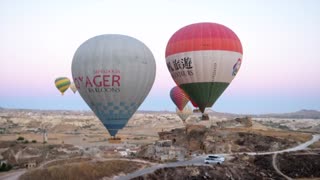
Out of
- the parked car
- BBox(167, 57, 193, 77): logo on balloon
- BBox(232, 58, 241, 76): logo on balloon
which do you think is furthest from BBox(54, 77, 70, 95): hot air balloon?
the parked car

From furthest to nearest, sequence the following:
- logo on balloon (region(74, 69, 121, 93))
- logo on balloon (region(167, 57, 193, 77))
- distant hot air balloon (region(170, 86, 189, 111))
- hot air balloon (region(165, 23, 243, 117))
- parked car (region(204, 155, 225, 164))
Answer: distant hot air balloon (region(170, 86, 189, 111))
logo on balloon (region(167, 57, 193, 77))
hot air balloon (region(165, 23, 243, 117))
parked car (region(204, 155, 225, 164))
logo on balloon (region(74, 69, 121, 93))

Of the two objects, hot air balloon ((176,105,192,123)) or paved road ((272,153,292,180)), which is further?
hot air balloon ((176,105,192,123))

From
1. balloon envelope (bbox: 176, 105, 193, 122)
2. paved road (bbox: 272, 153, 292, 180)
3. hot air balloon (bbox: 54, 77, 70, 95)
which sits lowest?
paved road (bbox: 272, 153, 292, 180)

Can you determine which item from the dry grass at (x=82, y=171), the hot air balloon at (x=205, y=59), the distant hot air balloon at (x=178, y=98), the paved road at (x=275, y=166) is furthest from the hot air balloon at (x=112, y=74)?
the distant hot air balloon at (x=178, y=98)

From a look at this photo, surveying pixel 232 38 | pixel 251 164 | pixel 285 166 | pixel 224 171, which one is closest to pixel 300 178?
pixel 285 166

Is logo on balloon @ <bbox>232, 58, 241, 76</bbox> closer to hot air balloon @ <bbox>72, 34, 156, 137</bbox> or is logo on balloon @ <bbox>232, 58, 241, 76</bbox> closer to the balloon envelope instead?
hot air balloon @ <bbox>72, 34, 156, 137</bbox>

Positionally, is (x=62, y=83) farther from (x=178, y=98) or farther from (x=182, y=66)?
(x=182, y=66)

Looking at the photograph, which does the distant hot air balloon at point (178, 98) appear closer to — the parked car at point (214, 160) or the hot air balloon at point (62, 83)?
the hot air balloon at point (62, 83)

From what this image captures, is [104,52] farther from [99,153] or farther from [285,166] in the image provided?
[285,166]
